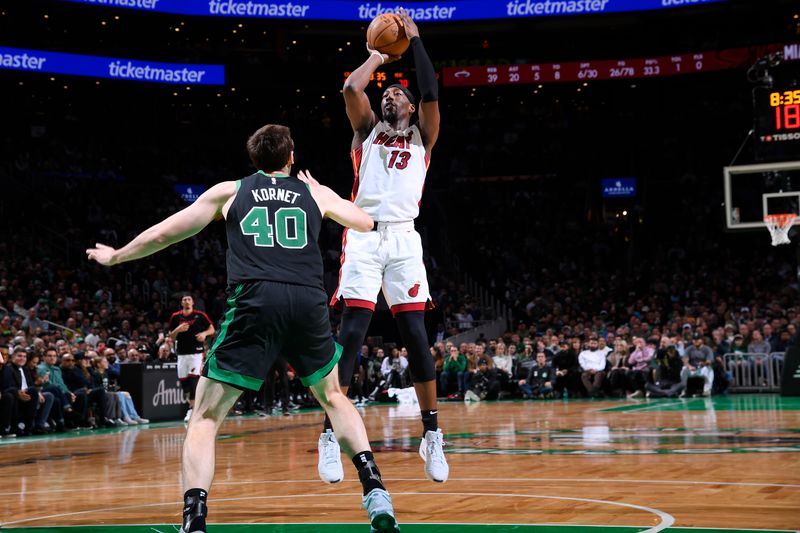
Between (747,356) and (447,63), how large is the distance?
54.1 ft

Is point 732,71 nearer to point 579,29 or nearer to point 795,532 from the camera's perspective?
point 579,29

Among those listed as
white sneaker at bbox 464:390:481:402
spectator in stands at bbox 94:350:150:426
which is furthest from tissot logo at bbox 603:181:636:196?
spectator in stands at bbox 94:350:150:426

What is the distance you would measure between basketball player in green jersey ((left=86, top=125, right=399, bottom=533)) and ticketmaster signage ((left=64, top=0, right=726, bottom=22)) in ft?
84.5

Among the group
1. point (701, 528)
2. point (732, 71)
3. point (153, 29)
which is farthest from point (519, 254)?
point (701, 528)

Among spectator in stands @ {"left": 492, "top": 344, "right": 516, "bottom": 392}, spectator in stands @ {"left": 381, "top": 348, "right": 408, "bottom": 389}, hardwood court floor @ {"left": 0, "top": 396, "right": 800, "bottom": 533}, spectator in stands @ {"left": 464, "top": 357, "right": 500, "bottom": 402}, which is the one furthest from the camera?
spectator in stands @ {"left": 381, "top": 348, "right": 408, "bottom": 389}

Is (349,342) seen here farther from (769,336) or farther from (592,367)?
(769,336)

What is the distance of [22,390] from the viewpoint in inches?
563

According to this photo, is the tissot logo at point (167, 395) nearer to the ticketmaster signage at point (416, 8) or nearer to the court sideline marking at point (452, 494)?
the court sideline marking at point (452, 494)

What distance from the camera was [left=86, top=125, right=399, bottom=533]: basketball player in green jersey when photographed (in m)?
4.63

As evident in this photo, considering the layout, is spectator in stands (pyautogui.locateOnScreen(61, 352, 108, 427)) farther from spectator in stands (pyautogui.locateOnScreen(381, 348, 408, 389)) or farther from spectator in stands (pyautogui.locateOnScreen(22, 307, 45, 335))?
spectator in stands (pyautogui.locateOnScreen(381, 348, 408, 389))

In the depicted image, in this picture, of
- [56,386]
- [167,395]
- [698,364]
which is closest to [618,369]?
[698,364]

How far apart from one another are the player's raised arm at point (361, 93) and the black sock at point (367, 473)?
218cm

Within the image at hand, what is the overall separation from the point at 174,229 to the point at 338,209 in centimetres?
79

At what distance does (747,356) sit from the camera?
2075 centimetres
